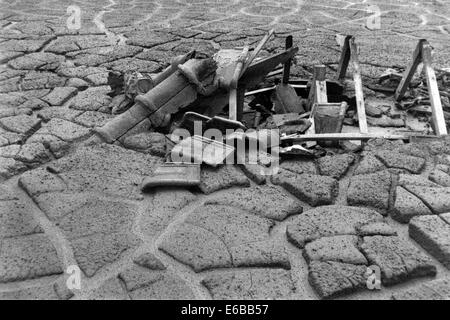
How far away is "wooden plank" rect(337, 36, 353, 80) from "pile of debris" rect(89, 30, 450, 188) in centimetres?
1

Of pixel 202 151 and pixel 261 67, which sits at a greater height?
pixel 261 67

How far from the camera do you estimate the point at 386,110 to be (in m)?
4.60

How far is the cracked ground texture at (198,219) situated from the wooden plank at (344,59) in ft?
4.75

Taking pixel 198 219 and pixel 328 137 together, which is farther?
pixel 328 137

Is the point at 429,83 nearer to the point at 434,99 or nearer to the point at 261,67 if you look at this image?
the point at 434,99

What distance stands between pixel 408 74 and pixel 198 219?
2.89 meters

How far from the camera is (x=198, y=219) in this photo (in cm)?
294

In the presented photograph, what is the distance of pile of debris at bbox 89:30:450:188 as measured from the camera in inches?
142

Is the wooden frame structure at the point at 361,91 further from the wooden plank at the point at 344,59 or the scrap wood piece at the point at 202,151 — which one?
the scrap wood piece at the point at 202,151

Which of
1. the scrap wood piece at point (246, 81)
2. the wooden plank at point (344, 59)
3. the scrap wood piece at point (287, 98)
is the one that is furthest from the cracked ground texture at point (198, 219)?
the wooden plank at point (344, 59)

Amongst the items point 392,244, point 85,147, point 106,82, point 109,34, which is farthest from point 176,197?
Result: point 109,34

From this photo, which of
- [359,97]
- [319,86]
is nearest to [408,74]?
[359,97]

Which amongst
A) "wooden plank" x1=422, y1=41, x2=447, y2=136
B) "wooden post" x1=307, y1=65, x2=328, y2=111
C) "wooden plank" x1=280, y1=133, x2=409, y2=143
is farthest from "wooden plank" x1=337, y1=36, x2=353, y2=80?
"wooden plank" x1=280, y1=133, x2=409, y2=143

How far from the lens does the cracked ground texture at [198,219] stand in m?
2.45
